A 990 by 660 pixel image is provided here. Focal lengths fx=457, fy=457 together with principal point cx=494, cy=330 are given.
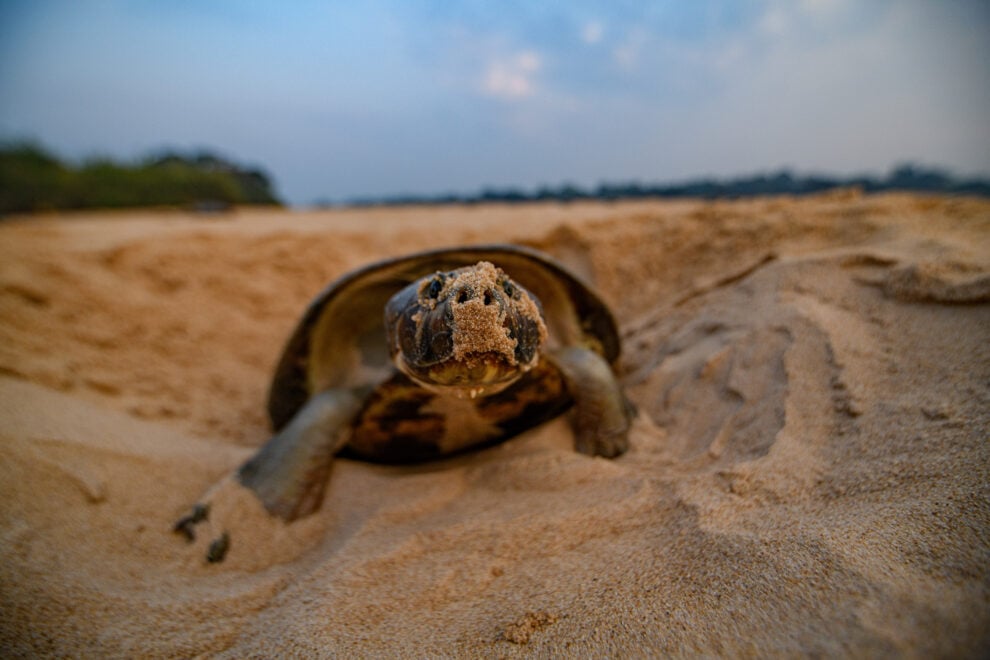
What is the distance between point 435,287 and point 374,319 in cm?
105

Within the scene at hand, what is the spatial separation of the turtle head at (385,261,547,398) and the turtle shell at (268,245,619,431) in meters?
0.62

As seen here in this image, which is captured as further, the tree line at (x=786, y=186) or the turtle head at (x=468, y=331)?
the tree line at (x=786, y=186)

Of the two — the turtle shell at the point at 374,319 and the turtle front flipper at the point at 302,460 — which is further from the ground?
the turtle shell at the point at 374,319

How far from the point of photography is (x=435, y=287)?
135 cm

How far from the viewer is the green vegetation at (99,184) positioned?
10.2 m

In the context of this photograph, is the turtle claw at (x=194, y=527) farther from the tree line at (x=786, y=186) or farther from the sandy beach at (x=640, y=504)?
the tree line at (x=786, y=186)

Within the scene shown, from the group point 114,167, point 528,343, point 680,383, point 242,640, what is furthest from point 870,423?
point 114,167

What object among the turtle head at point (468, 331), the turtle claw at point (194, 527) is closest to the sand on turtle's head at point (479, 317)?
the turtle head at point (468, 331)

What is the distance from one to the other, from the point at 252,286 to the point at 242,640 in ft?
10.7

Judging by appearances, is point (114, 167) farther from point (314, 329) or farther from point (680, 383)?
point (680, 383)

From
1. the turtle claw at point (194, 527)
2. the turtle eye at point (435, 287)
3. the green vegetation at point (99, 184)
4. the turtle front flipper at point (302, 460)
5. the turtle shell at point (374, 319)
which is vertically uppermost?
the green vegetation at point (99, 184)

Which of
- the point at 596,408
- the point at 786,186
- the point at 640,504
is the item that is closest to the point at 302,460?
the point at 596,408

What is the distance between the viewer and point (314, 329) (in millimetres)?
2070

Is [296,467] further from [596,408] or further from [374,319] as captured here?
[596,408]
